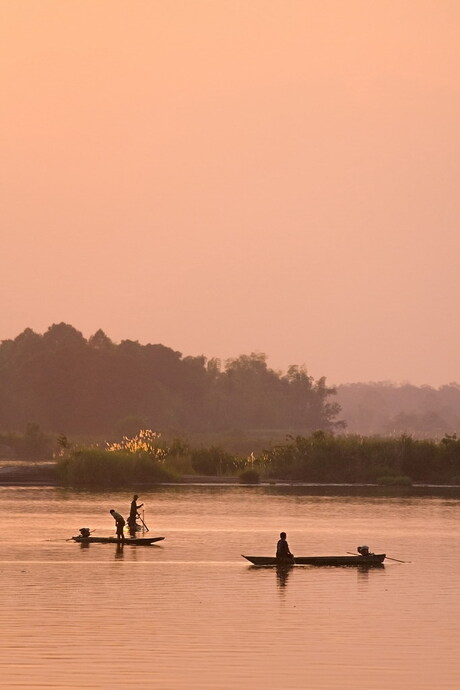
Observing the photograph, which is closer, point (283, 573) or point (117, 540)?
point (283, 573)

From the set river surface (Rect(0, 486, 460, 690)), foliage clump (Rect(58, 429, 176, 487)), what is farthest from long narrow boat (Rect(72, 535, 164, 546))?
foliage clump (Rect(58, 429, 176, 487))

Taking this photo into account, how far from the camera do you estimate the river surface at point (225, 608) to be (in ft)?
99.9

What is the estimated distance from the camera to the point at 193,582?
45531 millimetres

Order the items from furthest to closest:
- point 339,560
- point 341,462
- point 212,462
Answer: point 212,462 < point 341,462 < point 339,560

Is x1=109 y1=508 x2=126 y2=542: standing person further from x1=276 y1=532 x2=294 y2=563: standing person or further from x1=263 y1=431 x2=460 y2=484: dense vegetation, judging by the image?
x1=263 y1=431 x2=460 y2=484: dense vegetation

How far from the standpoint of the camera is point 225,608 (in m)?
39.6

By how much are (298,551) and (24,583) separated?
13.5 m

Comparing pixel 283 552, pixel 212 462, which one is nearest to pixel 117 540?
pixel 283 552

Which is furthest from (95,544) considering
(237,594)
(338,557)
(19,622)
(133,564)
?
(19,622)

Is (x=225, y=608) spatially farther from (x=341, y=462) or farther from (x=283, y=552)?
(x=341, y=462)

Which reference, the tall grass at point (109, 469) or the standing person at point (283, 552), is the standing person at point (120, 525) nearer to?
the standing person at point (283, 552)

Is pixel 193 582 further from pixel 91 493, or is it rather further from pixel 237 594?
pixel 91 493

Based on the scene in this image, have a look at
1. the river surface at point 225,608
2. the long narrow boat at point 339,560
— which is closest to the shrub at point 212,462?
the river surface at point 225,608

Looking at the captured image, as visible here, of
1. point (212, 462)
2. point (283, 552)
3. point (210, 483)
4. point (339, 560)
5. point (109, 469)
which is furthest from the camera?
point (212, 462)
